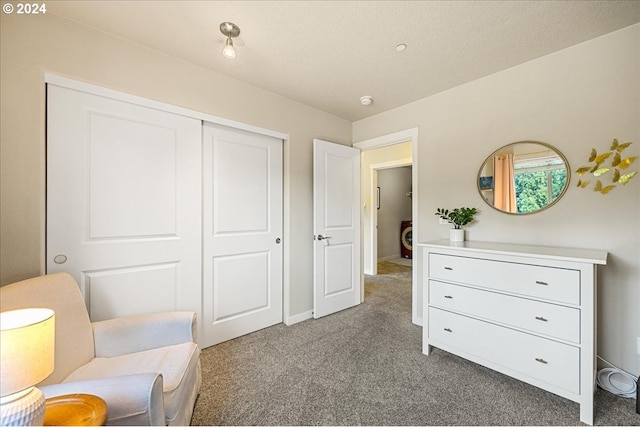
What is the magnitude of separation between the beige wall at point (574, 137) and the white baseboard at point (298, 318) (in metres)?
1.66

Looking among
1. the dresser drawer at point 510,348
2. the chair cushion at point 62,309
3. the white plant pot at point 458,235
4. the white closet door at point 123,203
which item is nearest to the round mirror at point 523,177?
the white plant pot at point 458,235

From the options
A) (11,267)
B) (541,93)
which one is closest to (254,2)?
(11,267)

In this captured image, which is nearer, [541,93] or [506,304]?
[506,304]

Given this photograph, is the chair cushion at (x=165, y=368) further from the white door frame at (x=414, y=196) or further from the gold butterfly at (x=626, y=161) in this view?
the gold butterfly at (x=626, y=161)

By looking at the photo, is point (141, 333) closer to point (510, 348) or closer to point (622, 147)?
point (510, 348)

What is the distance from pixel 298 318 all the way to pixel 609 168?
9.25 feet

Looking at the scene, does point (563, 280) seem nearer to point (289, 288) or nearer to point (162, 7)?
point (289, 288)

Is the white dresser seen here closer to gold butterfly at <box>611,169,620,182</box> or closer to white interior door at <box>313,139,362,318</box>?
gold butterfly at <box>611,169,620,182</box>

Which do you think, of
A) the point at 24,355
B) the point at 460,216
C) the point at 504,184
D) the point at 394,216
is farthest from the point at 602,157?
the point at 394,216

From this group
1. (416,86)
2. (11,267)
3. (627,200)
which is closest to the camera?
(11,267)

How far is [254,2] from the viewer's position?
145 centimetres

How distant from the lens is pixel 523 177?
2.05 metres

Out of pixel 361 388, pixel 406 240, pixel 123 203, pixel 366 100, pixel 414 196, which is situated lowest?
pixel 361 388

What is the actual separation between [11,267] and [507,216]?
11.2 ft
